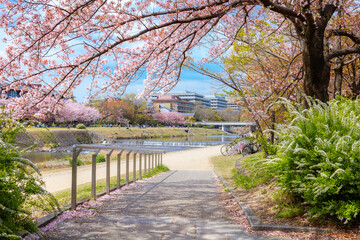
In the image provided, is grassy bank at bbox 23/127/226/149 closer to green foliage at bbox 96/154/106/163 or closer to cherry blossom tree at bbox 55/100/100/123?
cherry blossom tree at bbox 55/100/100/123

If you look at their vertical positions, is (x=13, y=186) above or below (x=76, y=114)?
below

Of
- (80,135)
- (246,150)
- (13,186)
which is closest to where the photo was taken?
(13,186)

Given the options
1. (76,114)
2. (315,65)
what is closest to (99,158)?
(315,65)

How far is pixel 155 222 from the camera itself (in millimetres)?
3996

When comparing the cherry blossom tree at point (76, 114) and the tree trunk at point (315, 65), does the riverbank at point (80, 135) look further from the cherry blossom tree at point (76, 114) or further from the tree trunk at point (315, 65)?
the tree trunk at point (315, 65)

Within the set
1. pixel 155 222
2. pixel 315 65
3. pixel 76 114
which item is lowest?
pixel 155 222

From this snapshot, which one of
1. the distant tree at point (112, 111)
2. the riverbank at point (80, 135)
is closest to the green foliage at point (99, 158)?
the riverbank at point (80, 135)

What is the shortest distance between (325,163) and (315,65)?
2733mm

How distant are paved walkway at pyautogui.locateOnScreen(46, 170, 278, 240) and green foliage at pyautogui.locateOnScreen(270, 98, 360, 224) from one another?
90cm

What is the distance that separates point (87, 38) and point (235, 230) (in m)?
4.81

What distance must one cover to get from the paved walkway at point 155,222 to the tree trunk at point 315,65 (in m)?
2.86

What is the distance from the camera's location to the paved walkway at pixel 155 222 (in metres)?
3.45

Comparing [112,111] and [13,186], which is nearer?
[13,186]

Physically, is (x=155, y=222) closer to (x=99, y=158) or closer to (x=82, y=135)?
(x=99, y=158)
